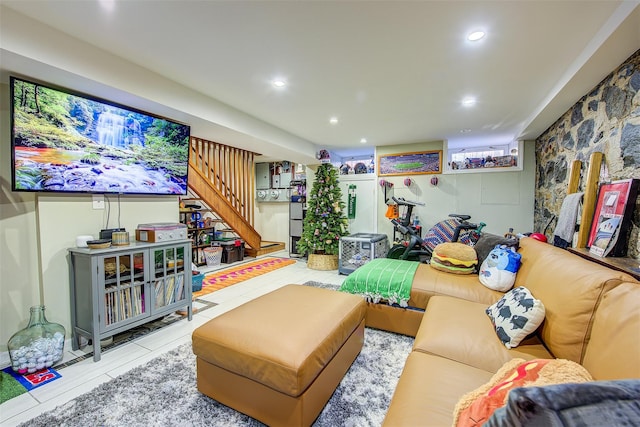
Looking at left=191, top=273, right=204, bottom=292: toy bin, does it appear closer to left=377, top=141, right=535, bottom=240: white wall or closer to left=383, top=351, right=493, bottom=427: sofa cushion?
left=383, top=351, right=493, bottom=427: sofa cushion

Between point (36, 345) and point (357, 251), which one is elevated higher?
point (357, 251)

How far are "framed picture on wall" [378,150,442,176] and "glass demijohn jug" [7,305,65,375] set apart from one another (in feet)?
16.3

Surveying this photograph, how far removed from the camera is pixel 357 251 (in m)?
4.73

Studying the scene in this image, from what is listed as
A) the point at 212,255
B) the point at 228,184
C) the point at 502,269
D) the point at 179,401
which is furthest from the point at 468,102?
the point at 212,255

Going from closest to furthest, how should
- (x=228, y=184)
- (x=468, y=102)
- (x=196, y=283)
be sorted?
1. (x=468, y=102)
2. (x=196, y=283)
3. (x=228, y=184)

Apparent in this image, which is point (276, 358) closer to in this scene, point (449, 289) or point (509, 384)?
point (509, 384)

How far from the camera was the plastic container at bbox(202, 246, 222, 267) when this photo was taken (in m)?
5.36

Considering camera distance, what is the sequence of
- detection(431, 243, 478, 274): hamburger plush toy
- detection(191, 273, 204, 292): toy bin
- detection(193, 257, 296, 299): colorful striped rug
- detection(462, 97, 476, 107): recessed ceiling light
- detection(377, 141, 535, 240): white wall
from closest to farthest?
detection(431, 243, 478, 274): hamburger plush toy
detection(462, 97, 476, 107): recessed ceiling light
detection(191, 273, 204, 292): toy bin
detection(193, 257, 296, 299): colorful striped rug
detection(377, 141, 535, 240): white wall

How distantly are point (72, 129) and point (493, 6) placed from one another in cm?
317

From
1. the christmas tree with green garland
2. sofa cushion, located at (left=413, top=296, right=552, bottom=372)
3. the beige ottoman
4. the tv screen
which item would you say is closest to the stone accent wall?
sofa cushion, located at (left=413, top=296, right=552, bottom=372)

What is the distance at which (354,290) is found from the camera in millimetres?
2633

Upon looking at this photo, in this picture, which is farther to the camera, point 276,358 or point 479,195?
point 479,195

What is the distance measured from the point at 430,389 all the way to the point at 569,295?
90cm

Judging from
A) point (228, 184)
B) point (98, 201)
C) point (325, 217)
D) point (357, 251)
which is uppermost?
point (228, 184)
